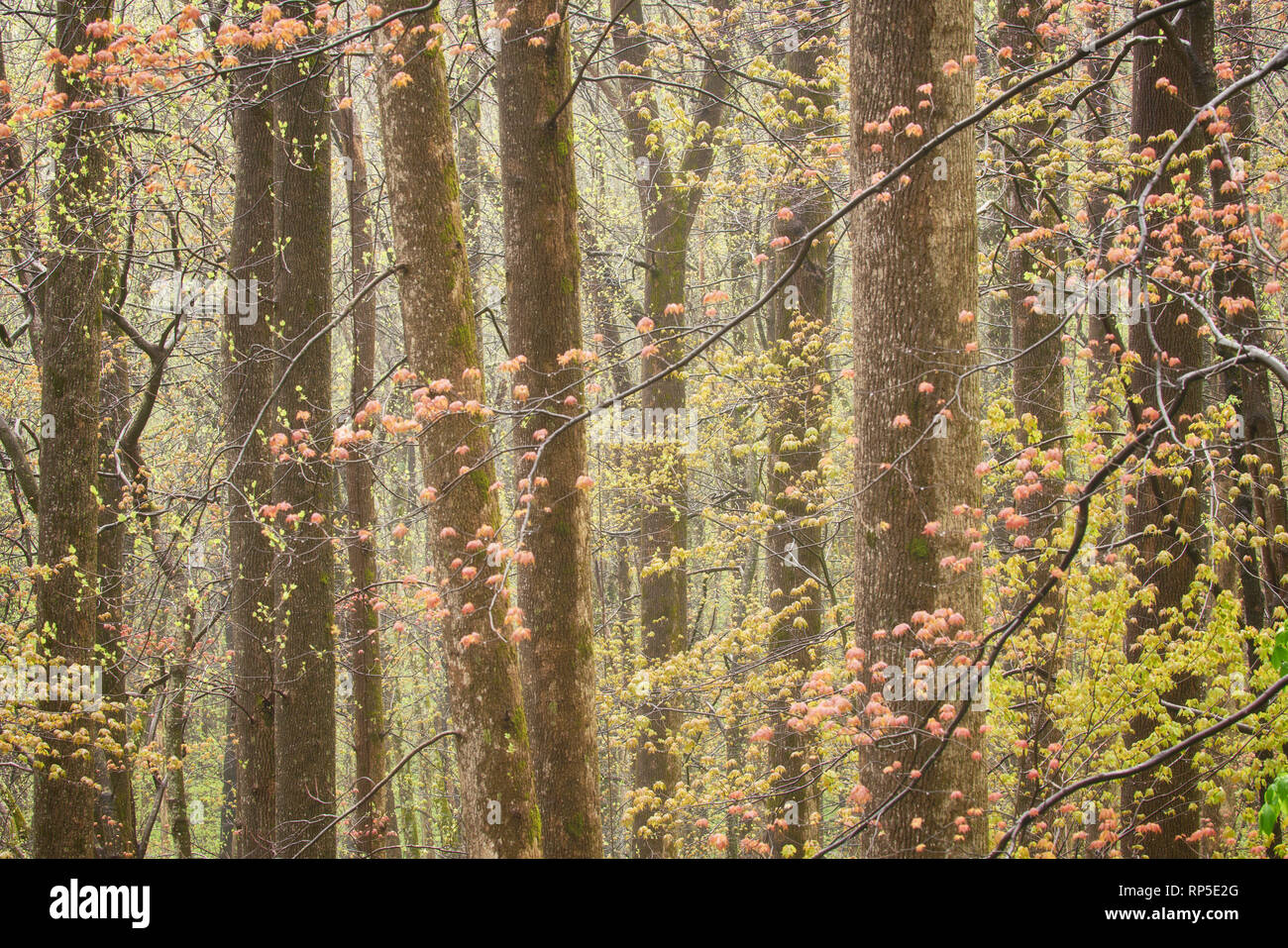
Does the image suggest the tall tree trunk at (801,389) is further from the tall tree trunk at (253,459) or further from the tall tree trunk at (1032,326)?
the tall tree trunk at (253,459)

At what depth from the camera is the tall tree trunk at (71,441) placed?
6.49 meters

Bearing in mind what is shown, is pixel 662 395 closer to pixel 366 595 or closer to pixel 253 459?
pixel 366 595

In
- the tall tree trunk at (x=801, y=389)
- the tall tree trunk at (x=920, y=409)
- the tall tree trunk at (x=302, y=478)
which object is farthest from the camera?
the tall tree trunk at (x=801, y=389)

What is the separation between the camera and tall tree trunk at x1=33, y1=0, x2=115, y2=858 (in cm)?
649

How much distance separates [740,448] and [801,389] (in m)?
1.00

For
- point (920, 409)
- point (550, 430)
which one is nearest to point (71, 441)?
point (550, 430)

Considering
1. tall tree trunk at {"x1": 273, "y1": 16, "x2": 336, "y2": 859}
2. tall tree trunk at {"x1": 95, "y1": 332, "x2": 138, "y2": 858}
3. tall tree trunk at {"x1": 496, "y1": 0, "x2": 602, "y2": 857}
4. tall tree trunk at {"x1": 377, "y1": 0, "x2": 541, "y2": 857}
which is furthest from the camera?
tall tree trunk at {"x1": 95, "y1": 332, "x2": 138, "y2": 858}

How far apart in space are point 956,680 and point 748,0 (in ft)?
29.1

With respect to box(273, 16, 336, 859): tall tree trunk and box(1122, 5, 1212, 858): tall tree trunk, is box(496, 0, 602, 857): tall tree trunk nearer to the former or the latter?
box(273, 16, 336, 859): tall tree trunk

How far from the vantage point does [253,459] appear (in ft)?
25.5

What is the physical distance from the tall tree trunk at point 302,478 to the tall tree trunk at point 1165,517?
591 centimetres

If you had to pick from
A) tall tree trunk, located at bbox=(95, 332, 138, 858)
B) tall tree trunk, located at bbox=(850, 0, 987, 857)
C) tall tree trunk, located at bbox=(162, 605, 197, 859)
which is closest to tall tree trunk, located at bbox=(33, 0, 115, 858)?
tall tree trunk, located at bbox=(95, 332, 138, 858)

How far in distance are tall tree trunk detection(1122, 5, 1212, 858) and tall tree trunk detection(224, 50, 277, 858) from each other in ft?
21.2

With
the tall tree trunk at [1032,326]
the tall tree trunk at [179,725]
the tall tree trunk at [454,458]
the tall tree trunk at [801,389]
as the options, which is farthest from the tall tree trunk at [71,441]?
the tall tree trunk at [1032,326]
